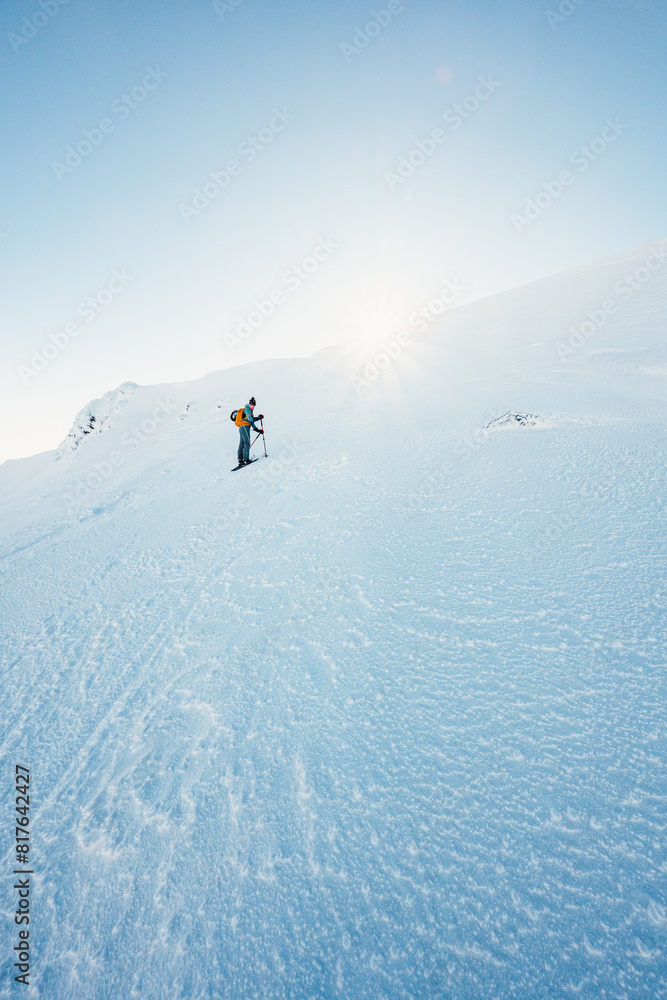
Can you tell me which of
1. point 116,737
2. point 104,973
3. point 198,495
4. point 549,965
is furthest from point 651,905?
point 198,495

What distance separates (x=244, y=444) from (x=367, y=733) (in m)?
8.50

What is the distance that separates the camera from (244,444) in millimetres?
10570

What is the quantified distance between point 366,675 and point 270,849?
60.3 inches

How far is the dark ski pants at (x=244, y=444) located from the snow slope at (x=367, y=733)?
298 cm

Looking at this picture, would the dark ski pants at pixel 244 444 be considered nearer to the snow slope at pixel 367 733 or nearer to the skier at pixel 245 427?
the skier at pixel 245 427

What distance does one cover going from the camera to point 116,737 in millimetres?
3846

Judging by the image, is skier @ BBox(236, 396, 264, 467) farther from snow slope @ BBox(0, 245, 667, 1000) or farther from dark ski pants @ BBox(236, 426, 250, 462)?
snow slope @ BBox(0, 245, 667, 1000)

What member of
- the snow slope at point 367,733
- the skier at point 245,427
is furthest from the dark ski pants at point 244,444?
the snow slope at point 367,733

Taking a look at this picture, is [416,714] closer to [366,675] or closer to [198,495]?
[366,675]

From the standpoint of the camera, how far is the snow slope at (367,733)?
2.33m

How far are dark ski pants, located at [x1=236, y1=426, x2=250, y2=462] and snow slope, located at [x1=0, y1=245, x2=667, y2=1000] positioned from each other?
9.78 ft

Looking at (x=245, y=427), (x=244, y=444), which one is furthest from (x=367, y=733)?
(x=245, y=427)

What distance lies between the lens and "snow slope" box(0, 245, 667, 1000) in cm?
233

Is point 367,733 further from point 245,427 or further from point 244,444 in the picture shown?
point 245,427
